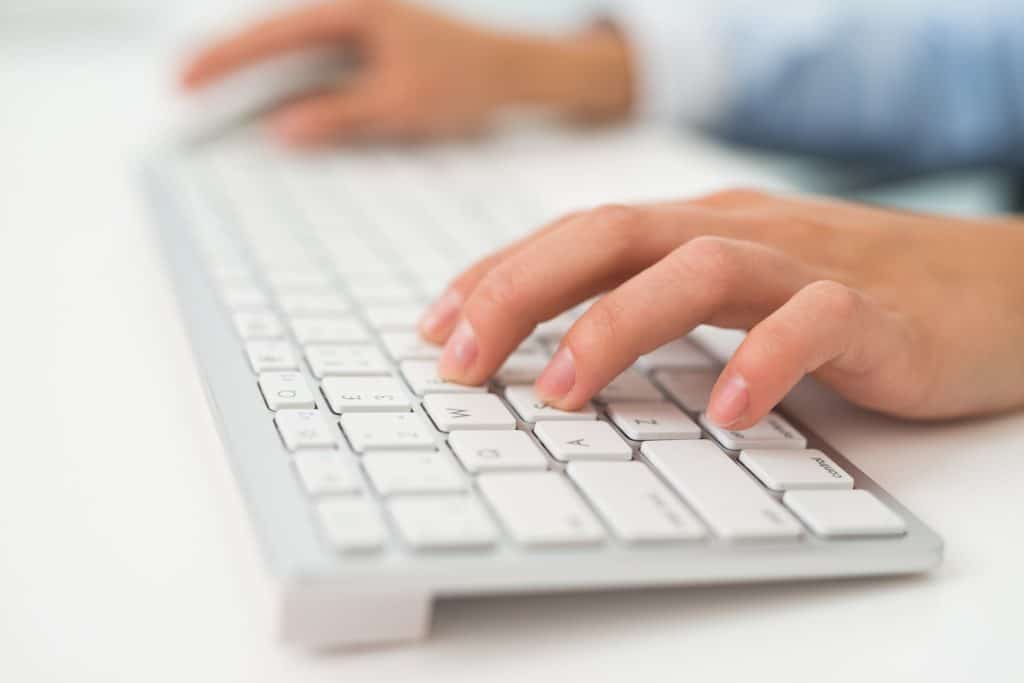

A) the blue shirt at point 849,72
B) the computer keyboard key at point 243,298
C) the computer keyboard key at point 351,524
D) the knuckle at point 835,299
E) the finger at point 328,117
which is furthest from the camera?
the blue shirt at point 849,72

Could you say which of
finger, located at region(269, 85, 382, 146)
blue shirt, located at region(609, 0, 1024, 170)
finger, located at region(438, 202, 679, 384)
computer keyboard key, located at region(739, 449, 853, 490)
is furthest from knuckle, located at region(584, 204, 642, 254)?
blue shirt, located at region(609, 0, 1024, 170)

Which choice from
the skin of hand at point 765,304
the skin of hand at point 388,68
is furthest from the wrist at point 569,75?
the skin of hand at point 765,304

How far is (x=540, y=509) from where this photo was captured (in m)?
0.34

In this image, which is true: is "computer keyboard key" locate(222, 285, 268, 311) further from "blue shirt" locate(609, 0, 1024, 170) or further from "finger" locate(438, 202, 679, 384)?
"blue shirt" locate(609, 0, 1024, 170)

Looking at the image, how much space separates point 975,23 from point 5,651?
38.8 inches

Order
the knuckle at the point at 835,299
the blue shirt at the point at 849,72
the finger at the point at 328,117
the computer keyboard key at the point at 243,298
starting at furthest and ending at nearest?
the blue shirt at the point at 849,72, the finger at the point at 328,117, the computer keyboard key at the point at 243,298, the knuckle at the point at 835,299

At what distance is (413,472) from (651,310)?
12 centimetres

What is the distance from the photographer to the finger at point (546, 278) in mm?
434

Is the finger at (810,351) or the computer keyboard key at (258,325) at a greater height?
the finger at (810,351)

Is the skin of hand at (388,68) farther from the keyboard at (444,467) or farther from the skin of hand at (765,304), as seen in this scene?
the skin of hand at (765,304)

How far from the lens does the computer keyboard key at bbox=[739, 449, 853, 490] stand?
1.25 ft

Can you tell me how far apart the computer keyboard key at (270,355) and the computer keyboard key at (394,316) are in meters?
0.05

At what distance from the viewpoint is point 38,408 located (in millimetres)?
453

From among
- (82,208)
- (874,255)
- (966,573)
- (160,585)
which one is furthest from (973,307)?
(82,208)
